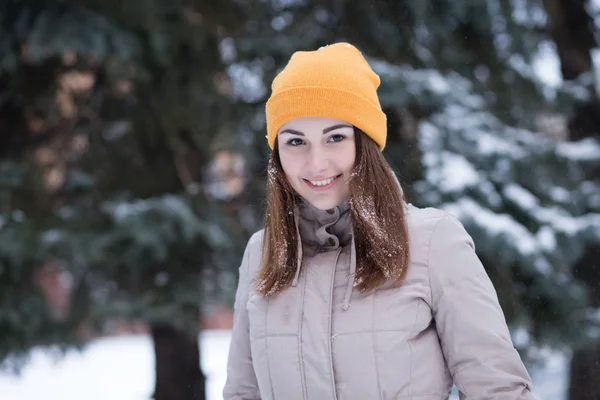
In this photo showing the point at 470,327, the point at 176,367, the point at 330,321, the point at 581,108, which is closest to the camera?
the point at 470,327

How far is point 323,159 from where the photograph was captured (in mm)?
1684

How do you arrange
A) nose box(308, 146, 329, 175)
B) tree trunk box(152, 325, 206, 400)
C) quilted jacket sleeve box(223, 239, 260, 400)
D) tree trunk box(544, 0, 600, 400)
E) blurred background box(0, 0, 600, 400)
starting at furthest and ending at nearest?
1. tree trunk box(544, 0, 600, 400)
2. tree trunk box(152, 325, 206, 400)
3. blurred background box(0, 0, 600, 400)
4. quilted jacket sleeve box(223, 239, 260, 400)
5. nose box(308, 146, 329, 175)

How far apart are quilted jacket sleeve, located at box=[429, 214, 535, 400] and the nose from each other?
31 centimetres

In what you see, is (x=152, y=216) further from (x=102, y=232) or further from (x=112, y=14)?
(x=112, y=14)

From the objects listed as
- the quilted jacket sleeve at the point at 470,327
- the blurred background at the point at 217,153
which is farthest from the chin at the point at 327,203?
the blurred background at the point at 217,153

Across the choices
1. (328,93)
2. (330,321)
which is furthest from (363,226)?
(328,93)

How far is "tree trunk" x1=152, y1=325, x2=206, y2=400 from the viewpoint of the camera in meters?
5.24

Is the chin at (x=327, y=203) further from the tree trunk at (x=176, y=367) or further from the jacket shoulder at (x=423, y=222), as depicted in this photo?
the tree trunk at (x=176, y=367)

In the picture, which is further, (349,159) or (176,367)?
(176,367)

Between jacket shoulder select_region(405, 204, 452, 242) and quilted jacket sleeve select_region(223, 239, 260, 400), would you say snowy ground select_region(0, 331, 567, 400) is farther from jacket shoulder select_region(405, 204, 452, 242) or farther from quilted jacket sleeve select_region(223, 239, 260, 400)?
jacket shoulder select_region(405, 204, 452, 242)

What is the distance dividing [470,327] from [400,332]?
0.49 ft

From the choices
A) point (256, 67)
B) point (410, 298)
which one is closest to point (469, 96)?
point (256, 67)

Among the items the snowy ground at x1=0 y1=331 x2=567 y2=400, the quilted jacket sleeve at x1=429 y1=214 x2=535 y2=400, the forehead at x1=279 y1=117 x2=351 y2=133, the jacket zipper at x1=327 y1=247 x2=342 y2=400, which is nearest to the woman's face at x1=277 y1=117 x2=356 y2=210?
the forehead at x1=279 y1=117 x2=351 y2=133

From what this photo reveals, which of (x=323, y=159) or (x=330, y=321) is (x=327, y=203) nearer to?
(x=323, y=159)
